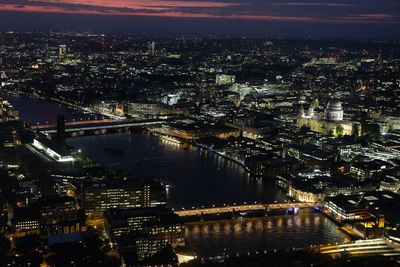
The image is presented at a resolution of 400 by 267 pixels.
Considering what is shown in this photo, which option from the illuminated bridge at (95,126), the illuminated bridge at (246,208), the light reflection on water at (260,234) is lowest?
the illuminated bridge at (95,126)

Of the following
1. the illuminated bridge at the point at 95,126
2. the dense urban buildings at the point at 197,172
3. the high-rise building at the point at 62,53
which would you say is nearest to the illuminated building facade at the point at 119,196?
the dense urban buildings at the point at 197,172

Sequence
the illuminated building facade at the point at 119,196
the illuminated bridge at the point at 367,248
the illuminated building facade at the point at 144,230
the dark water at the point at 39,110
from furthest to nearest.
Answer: the dark water at the point at 39,110 < the illuminated building facade at the point at 119,196 < the illuminated bridge at the point at 367,248 < the illuminated building facade at the point at 144,230

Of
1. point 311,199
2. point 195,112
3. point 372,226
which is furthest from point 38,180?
point 195,112

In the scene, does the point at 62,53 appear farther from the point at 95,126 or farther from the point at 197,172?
the point at 197,172

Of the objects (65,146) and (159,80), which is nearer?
(65,146)

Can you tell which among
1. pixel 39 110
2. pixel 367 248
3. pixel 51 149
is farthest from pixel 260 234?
pixel 39 110

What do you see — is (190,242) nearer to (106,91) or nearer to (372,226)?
(372,226)

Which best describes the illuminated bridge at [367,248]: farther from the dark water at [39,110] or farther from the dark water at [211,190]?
the dark water at [39,110]

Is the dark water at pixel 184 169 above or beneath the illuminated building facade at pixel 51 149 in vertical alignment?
beneath
